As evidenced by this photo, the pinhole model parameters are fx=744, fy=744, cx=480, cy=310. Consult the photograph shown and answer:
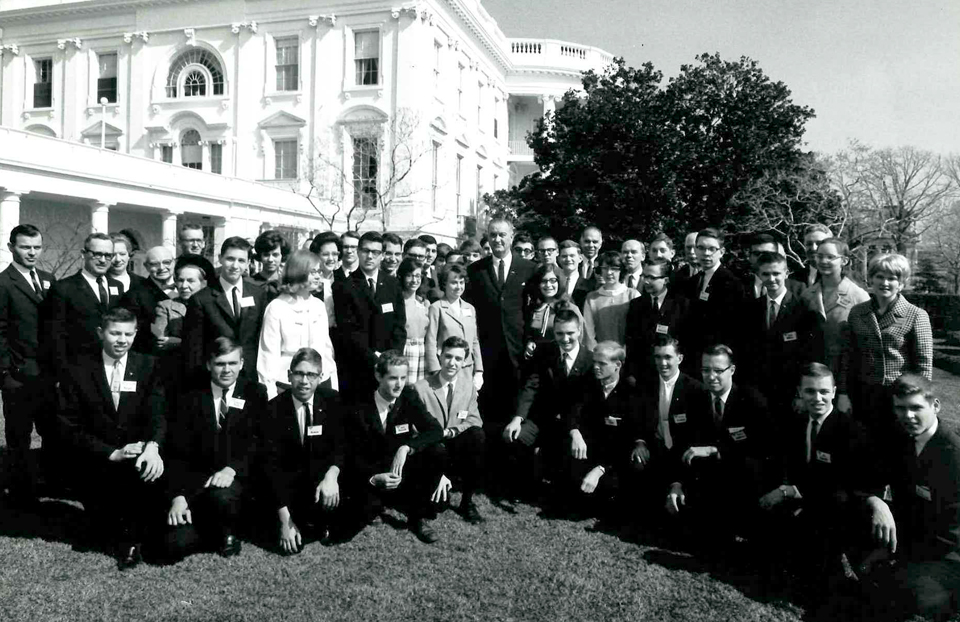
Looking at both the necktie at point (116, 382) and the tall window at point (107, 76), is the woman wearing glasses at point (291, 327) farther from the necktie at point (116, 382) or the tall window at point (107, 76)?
the tall window at point (107, 76)

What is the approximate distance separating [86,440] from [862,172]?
27.3m

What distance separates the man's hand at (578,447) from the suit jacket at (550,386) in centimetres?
30

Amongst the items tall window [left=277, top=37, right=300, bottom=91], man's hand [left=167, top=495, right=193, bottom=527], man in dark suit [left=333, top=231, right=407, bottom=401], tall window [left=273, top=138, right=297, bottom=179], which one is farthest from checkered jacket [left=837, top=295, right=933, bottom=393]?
tall window [left=277, top=37, right=300, bottom=91]

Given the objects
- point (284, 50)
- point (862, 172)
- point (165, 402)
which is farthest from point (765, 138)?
point (284, 50)

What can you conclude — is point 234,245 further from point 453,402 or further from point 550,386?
point 550,386

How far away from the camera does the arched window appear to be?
31.8 metres

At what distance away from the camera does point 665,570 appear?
439 cm

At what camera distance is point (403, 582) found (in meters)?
4.18

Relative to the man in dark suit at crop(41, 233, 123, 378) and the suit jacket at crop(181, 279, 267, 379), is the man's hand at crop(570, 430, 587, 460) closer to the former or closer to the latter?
the suit jacket at crop(181, 279, 267, 379)

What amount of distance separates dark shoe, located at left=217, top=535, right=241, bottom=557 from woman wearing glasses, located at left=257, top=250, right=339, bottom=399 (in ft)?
3.10

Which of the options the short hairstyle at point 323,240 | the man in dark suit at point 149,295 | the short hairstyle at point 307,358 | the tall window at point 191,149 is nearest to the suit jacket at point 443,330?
the short hairstyle at point 323,240

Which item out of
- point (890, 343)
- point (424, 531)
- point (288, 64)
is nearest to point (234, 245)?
point (424, 531)

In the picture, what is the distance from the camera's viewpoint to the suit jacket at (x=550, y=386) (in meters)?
5.76

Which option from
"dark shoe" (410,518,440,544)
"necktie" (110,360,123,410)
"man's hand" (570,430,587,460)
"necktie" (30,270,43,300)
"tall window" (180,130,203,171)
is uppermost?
"tall window" (180,130,203,171)
